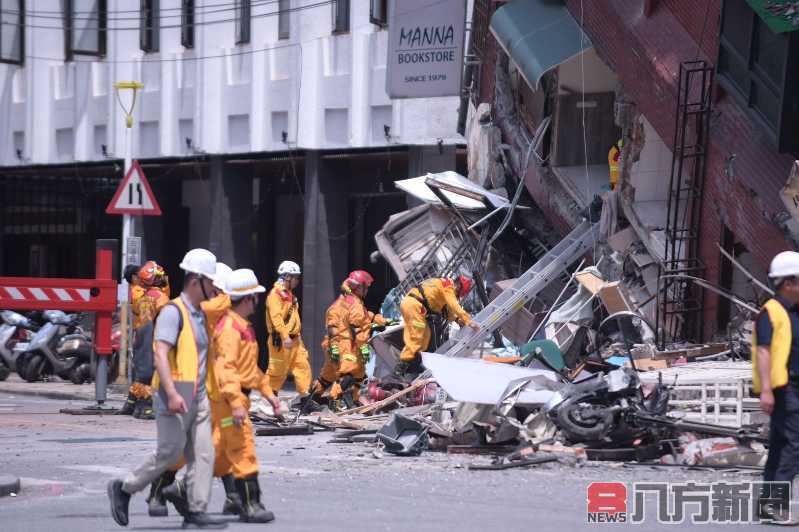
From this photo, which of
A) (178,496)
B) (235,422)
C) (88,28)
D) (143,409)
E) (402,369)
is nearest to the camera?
(235,422)

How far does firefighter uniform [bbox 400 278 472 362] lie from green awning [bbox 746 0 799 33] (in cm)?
514

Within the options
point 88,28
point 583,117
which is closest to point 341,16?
point 583,117

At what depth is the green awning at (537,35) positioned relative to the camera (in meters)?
19.3

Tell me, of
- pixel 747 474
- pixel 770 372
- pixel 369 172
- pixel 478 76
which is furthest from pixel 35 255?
pixel 770 372

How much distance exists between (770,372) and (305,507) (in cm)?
317

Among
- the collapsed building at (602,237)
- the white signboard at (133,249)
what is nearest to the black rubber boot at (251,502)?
the collapsed building at (602,237)

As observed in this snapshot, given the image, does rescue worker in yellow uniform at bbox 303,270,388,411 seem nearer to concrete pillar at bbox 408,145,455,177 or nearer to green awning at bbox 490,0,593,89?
green awning at bbox 490,0,593,89

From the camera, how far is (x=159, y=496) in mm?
9383

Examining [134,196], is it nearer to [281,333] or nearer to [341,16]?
[281,333]

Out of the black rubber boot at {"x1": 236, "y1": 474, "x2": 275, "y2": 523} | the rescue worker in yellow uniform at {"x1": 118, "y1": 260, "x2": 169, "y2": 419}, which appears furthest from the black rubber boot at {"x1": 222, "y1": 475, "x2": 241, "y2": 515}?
the rescue worker in yellow uniform at {"x1": 118, "y1": 260, "x2": 169, "y2": 419}

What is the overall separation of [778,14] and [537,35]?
17.1ft

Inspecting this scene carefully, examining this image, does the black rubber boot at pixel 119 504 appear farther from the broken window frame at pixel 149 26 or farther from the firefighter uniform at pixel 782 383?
the broken window frame at pixel 149 26

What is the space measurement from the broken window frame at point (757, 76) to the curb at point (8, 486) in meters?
8.65

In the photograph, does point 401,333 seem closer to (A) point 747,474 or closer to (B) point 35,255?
(A) point 747,474
